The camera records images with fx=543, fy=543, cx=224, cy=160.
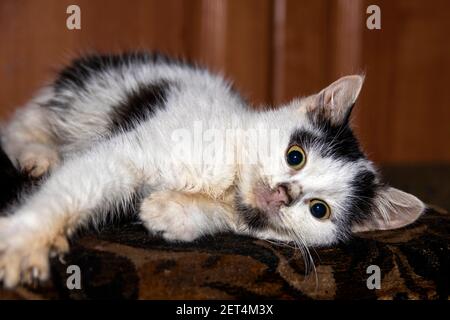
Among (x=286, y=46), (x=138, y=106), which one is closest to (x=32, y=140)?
(x=138, y=106)

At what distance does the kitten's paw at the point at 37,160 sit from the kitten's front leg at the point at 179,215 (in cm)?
44

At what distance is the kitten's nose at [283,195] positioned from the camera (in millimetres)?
1481

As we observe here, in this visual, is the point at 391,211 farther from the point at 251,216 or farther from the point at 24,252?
the point at 24,252

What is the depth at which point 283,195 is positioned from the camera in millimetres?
1482

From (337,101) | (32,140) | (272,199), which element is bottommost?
(272,199)

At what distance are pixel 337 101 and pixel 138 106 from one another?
66 centimetres

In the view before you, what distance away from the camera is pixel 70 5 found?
2457mm

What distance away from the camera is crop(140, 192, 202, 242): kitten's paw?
4.46 feet

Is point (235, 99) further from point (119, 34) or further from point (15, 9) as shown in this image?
point (15, 9)

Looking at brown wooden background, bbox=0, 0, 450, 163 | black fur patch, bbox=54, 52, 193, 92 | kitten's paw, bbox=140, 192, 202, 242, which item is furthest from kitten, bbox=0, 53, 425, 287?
brown wooden background, bbox=0, 0, 450, 163

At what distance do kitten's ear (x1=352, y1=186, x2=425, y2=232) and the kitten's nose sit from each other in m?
0.32

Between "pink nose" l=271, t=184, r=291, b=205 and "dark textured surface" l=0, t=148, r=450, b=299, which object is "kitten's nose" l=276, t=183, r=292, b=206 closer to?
"pink nose" l=271, t=184, r=291, b=205
